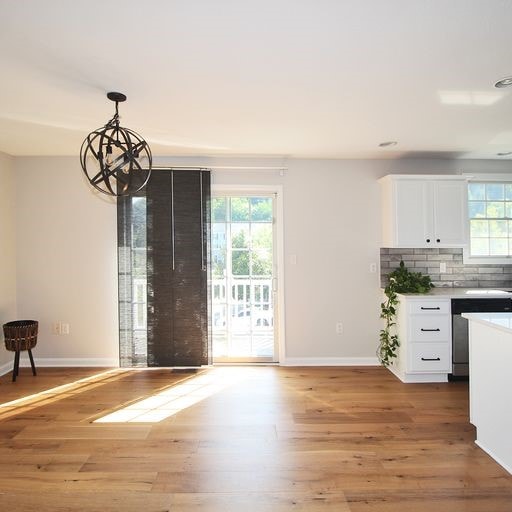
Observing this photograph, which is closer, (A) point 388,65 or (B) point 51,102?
(A) point 388,65

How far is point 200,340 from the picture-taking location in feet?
13.8

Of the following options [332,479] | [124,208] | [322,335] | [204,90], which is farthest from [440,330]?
[124,208]

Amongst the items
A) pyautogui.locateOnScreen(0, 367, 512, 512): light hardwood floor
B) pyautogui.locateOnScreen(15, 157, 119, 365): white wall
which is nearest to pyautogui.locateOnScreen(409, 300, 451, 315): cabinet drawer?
pyautogui.locateOnScreen(0, 367, 512, 512): light hardwood floor

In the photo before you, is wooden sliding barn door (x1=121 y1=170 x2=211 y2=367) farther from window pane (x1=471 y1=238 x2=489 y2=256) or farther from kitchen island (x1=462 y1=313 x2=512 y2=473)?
window pane (x1=471 y1=238 x2=489 y2=256)

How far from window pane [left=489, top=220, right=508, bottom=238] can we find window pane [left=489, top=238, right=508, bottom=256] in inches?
1.8

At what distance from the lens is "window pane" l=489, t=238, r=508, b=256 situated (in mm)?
4363

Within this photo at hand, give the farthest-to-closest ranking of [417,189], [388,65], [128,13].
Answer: [417,189]
[388,65]
[128,13]

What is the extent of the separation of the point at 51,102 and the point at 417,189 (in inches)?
135

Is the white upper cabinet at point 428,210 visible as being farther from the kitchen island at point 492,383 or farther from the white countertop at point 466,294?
the kitchen island at point 492,383

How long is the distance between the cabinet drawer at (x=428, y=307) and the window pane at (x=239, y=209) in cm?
200

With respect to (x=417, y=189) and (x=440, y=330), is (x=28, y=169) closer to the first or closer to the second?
(x=417, y=189)

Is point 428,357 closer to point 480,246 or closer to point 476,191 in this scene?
point 480,246

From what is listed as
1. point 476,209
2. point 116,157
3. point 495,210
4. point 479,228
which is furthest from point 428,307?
point 116,157

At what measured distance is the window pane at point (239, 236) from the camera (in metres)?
4.38
